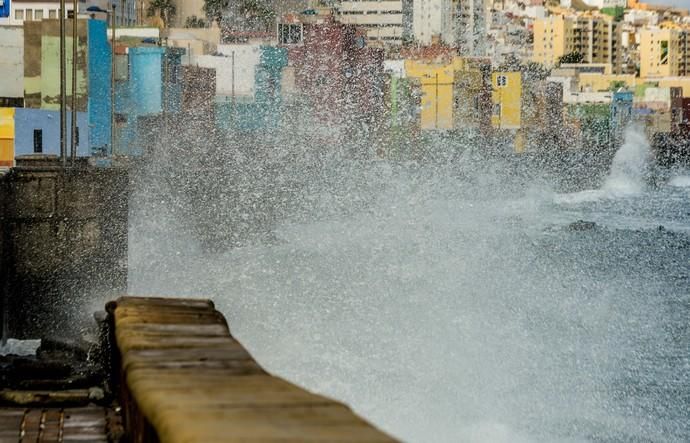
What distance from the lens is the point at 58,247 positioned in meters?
9.23

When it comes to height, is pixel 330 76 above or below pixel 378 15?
below

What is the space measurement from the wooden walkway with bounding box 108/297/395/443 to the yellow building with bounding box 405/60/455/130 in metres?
86.8

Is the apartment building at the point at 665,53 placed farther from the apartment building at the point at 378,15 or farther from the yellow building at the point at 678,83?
the apartment building at the point at 378,15

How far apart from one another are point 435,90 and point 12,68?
179 feet

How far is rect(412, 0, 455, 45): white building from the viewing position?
132 m

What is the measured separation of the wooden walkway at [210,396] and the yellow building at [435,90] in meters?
86.8

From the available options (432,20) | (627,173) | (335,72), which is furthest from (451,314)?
(432,20)

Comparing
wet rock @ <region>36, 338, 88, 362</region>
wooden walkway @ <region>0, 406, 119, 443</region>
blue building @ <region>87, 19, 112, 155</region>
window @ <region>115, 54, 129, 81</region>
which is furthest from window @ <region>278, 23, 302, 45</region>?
wooden walkway @ <region>0, 406, 119, 443</region>

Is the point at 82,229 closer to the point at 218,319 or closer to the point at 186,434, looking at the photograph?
the point at 218,319

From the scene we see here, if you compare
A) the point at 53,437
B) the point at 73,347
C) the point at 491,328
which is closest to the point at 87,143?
the point at 491,328

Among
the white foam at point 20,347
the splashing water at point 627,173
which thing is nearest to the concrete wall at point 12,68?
the white foam at point 20,347

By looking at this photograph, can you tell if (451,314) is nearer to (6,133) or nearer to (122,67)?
(6,133)

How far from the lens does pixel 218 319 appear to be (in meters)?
3.18

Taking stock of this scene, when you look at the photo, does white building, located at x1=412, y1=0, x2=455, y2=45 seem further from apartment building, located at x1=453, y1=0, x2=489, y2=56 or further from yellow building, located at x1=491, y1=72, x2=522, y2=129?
yellow building, located at x1=491, y1=72, x2=522, y2=129
